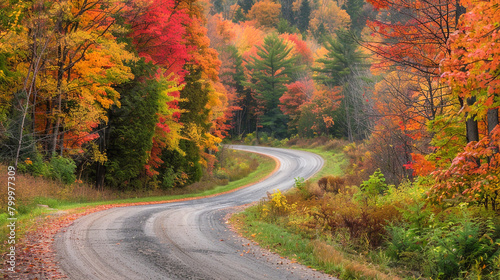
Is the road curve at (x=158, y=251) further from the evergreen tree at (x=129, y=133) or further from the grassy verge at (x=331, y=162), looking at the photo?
the grassy verge at (x=331, y=162)

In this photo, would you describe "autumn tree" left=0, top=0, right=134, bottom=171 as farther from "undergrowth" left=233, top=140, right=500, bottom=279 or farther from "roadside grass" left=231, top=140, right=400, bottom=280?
"undergrowth" left=233, top=140, right=500, bottom=279

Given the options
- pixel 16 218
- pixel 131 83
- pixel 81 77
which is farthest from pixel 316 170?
pixel 16 218

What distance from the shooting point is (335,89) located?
48.8 meters

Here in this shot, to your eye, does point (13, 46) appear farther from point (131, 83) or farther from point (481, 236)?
point (481, 236)

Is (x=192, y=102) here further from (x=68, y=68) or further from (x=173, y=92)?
(x=68, y=68)

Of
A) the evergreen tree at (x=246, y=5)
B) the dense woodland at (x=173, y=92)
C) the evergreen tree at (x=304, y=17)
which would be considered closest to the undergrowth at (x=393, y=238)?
the dense woodland at (x=173, y=92)

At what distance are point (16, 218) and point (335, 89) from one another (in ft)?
139

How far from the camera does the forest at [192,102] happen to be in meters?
7.20

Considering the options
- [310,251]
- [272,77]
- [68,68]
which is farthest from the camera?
[272,77]

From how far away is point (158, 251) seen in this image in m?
8.26

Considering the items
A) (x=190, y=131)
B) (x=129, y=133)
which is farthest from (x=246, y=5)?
(x=129, y=133)

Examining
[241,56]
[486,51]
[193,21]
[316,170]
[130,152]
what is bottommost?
[316,170]

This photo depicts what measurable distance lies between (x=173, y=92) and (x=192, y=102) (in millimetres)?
3448

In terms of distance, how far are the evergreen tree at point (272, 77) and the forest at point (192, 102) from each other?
16.2 metres
